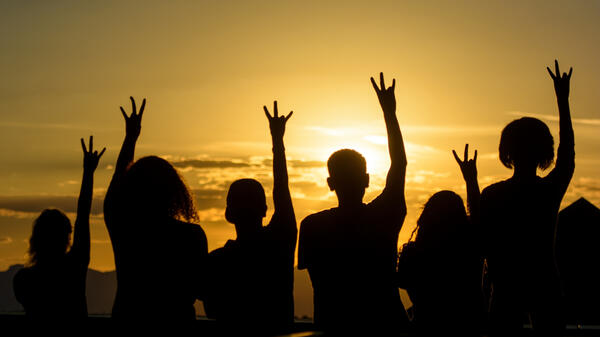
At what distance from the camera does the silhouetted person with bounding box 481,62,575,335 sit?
16.4ft

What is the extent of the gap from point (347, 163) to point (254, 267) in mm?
837

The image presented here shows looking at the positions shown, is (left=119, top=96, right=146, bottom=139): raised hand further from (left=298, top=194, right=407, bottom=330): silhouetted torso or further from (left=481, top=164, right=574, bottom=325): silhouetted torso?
(left=481, top=164, right=574, bottom=325): silhouetted torso

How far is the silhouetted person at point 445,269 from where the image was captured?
15.1ft

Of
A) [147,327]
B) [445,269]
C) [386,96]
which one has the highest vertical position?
[386,96]

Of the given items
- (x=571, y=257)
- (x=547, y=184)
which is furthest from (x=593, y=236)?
(x=547, y=184)

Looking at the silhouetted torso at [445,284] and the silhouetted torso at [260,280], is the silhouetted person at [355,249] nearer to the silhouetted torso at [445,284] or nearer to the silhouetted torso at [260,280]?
the silhouetted torso at [260,280]

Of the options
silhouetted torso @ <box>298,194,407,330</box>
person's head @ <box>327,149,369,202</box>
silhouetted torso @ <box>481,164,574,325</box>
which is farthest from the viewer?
silhouetted torso @ <box>481,164,574,325</box>

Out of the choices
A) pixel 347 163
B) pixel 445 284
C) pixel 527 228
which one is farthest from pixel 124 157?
pixel 527 228

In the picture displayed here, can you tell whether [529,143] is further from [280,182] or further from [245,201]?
[245,201]

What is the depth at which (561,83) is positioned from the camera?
5.39 m

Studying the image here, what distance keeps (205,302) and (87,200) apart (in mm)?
1166

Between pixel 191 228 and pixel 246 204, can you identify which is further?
pixel 246 204

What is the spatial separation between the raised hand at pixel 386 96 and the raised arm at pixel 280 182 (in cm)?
68

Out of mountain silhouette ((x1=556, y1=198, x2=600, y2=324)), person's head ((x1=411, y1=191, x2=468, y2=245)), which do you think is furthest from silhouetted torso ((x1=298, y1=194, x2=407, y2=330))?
mountain silhouette ((x1=556, y1=198, x2=600, y2=324))
